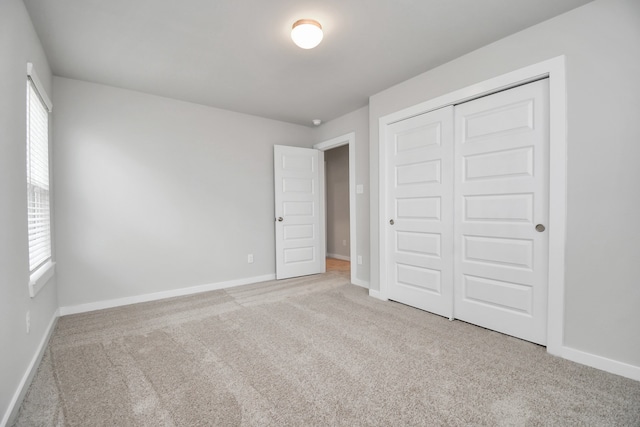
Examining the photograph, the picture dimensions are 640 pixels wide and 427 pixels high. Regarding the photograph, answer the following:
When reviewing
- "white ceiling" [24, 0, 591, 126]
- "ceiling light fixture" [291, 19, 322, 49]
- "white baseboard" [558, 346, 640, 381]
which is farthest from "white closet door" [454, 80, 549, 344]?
"ceiling light fixture" [291, 19, 322, 49]

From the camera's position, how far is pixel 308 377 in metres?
1.83

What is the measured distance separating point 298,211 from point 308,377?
2941mm

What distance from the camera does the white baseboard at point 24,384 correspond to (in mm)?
1455

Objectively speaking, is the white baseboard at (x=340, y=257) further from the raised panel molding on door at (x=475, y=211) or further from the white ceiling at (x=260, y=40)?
the white ceiling at (x=260, y=40)

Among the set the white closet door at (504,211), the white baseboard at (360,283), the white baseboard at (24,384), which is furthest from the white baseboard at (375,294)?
the white baseboard at (24,384)

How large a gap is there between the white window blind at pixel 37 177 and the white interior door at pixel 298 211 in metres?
2.51

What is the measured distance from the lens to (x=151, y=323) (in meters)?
2.75

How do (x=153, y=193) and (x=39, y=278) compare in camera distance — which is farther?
(x=153, y=193)

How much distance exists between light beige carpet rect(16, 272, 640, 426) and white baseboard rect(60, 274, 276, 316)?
8.8 inches

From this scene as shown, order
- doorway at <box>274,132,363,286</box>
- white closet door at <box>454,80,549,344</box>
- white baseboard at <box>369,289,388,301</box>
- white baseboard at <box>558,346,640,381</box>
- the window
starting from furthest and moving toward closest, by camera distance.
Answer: doorway at <box>274,132,363,286</box>, white baseboard at <box>369,289,388,301</box>, white closet door at <box>454,80,549,344</box>, the window, white baseboard at <box>558,346,640,381</box>

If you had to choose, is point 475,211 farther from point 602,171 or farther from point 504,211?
point 602,171

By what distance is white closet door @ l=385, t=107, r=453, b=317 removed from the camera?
281 centimetres

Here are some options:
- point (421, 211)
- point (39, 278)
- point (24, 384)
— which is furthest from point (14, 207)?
point (421, 211)

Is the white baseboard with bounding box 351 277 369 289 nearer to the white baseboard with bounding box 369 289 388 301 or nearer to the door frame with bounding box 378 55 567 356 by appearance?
the white baseboard with bounding box 369 289 388 301
